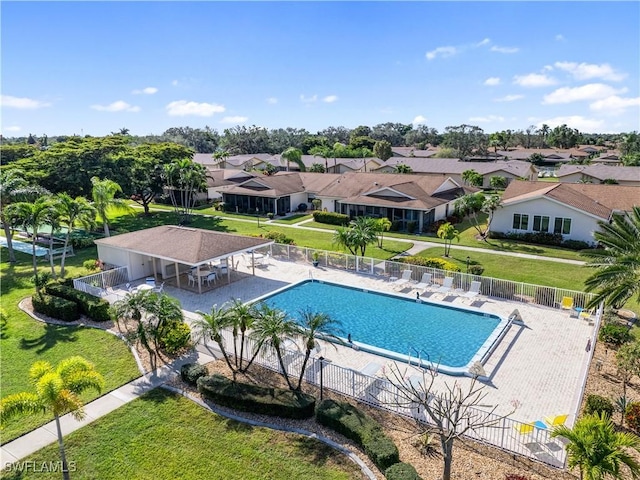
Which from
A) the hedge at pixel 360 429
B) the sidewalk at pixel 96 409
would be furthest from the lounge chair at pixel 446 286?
the sidewalk at pixel 96 409

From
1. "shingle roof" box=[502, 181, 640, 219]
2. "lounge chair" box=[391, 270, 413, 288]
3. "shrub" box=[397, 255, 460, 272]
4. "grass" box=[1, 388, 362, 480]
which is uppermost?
"shingle roof" box=[502, 181, 640, 219]

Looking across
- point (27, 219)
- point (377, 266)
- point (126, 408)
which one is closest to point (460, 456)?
point (126, 408)

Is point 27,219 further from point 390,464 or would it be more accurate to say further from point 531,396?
point 531,396

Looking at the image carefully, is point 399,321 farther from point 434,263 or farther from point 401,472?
point 401,472

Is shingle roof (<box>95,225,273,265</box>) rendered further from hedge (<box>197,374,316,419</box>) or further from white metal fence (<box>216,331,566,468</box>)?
hedge (<box>197,374,316,419</box>)

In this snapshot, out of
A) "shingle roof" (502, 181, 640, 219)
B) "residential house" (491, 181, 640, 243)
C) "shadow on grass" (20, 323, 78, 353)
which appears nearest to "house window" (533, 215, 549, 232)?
"residential house" (491, 181, 640, 243)

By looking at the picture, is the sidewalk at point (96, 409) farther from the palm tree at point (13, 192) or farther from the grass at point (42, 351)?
the palm tree at point (13, 192)

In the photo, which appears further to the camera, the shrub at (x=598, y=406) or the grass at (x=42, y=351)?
the grass at (x=42, y=351)

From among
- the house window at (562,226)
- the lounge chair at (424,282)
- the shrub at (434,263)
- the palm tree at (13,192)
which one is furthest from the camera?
the house window at (562,226)
